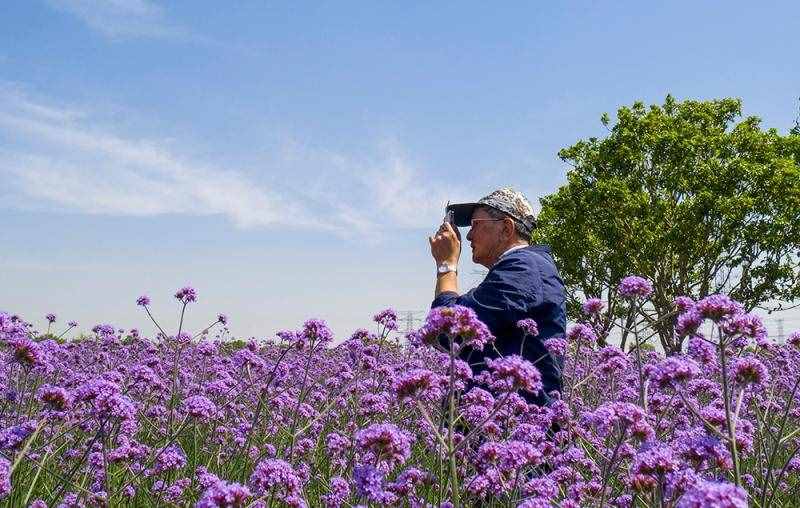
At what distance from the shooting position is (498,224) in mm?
4934

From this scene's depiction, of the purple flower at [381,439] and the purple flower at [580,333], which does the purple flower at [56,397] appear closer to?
the purple flower at [381,439]

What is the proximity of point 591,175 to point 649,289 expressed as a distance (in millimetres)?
21879

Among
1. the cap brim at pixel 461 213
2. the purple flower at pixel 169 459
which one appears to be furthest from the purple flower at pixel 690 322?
the purple flower at pixel 169 459

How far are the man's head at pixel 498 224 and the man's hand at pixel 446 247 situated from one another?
13 cm

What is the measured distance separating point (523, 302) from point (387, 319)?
6.30ft

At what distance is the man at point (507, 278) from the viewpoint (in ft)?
14.5

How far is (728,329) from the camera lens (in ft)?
10.0

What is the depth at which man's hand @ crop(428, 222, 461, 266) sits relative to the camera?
4969 mm

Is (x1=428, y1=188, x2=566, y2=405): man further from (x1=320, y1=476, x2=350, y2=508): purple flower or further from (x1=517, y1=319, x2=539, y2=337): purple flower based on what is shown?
(x1=320, y1=476, x2=350, y2=508): purple flower

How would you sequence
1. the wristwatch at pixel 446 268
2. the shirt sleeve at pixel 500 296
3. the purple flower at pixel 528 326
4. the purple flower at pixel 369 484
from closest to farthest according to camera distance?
the purple flower at pixel 369 484, the shirt sleeve at pixel 500 296, the purple flower at pixel 528 326, the wristwatch at pixel 446 268

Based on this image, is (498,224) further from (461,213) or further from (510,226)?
(461,213)

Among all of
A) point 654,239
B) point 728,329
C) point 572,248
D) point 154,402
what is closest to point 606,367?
point 728,329

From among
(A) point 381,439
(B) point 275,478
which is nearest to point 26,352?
(B) point 275,478

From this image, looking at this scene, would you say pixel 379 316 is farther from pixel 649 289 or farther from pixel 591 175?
pixel 591 175
